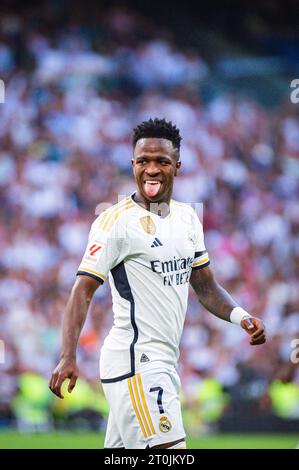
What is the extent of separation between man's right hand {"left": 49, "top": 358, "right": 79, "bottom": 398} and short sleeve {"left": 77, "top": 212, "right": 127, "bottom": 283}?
60cm

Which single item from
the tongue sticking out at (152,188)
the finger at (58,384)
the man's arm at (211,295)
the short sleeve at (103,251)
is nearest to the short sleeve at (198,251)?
the man's arm at (211,295)

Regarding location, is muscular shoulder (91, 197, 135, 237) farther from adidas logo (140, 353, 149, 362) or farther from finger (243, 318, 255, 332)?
finger (243, 318, 255, 332)

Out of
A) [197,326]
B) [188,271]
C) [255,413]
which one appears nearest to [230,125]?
[197,326]

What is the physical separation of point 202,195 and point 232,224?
714mm

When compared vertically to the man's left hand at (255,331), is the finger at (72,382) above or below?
below

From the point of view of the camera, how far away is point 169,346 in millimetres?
5457

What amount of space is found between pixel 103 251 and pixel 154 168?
1.87ft

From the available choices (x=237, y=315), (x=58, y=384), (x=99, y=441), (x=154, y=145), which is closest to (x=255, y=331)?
(x=237, y=315)

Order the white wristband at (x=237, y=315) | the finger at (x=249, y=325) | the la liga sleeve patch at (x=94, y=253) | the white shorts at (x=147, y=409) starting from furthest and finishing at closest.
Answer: the white wristband at (x=237, y=315)
the finger at (x=249, y=325)
the la liga sleeve patch at (x=94, y=253)
the white shorts at (x=147, y=409)

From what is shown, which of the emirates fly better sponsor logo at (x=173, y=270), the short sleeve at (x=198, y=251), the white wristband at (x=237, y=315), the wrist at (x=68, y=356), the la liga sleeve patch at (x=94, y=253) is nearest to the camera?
the wrist at (x=68, y=356)

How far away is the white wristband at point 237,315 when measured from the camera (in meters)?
5.70

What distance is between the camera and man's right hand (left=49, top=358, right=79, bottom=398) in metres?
4.77

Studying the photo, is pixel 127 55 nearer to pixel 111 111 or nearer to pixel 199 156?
pixel 111 111

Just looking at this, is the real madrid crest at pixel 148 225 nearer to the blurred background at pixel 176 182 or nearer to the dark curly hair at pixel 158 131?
the dark curly hair at pixel 158 131
